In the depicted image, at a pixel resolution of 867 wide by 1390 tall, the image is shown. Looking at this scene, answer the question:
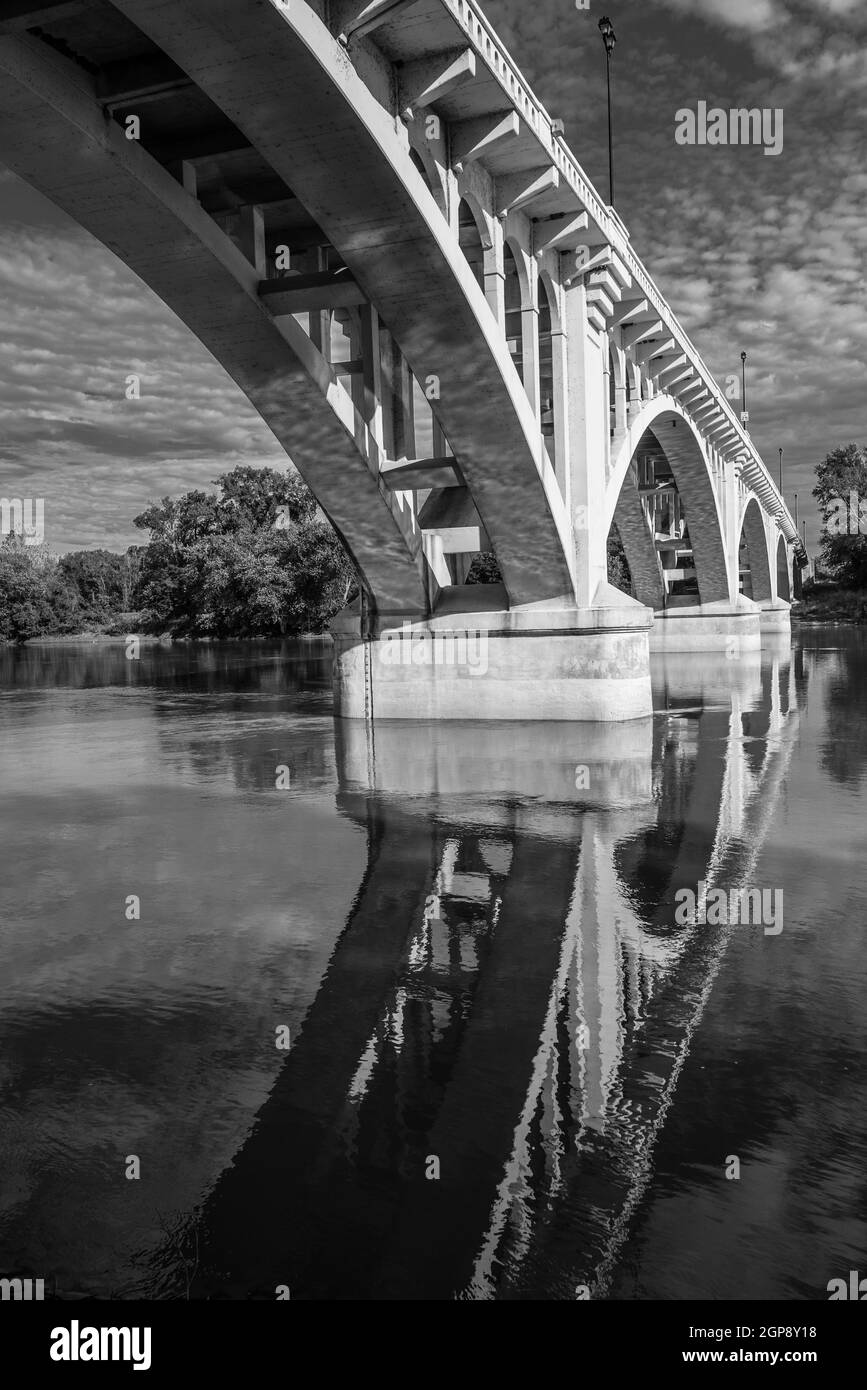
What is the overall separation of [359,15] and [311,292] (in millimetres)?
4311

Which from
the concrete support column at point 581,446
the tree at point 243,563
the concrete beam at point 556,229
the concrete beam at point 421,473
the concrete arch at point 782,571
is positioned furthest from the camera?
the concrete arch at point 782,571

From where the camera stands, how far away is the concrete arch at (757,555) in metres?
59.4

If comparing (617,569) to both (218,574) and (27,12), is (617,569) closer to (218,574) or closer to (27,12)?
(218,574)

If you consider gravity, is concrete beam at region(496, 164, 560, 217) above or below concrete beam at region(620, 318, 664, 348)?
below

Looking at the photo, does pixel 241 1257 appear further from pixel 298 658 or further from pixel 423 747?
pixel 298 658

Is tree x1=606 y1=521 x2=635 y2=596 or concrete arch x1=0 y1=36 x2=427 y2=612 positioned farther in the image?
tree x1=606 y1=521 x2=635 y2=596

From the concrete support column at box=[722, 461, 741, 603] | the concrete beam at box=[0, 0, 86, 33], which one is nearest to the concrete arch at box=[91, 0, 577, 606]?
the concrete beam at box=[0, 0, 86, 33]

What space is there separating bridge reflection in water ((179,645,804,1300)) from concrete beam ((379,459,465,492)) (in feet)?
29.1

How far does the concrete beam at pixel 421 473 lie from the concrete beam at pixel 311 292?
3763 mm

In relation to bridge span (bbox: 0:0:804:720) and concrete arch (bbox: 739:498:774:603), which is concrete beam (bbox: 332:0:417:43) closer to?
bridge span (bbox: 0:0:804:720)

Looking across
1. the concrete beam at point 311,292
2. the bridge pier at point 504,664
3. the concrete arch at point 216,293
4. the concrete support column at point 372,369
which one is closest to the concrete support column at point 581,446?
the bridge pier at point 504,664

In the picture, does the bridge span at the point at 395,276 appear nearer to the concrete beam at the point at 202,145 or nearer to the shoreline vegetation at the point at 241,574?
the concrete beam at the point at 202,145

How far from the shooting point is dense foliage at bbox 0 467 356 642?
2788 inches
